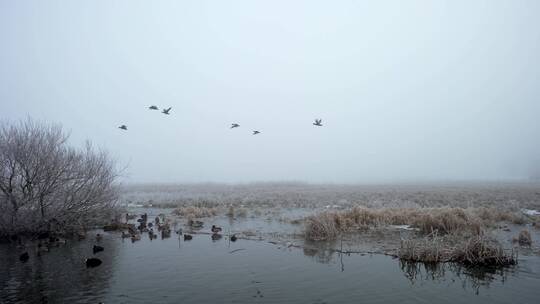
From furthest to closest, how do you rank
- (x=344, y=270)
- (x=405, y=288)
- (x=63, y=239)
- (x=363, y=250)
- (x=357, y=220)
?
(x=357, y=220)
(x=63, y=239)
(x=363, y=250)
(x=344, y=270)
(x=405, y=288)

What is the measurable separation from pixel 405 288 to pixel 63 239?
17674mm

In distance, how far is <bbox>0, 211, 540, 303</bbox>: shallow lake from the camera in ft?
34.3

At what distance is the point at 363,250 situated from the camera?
52.2 ft

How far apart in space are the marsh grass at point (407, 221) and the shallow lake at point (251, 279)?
105 inches

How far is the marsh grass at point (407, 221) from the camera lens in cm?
1827

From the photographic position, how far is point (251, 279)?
1237cm

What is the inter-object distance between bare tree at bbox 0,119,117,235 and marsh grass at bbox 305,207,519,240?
13.4 m

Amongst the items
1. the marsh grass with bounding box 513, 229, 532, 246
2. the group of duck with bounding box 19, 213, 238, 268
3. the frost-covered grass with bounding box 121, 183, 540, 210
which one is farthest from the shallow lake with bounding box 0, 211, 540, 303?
the frost-covered grass with bounding box 121, 183, 540, 210

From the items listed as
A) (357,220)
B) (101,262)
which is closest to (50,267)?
(101,262)

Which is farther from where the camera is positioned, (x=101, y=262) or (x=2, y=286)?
(x=101, y=262)

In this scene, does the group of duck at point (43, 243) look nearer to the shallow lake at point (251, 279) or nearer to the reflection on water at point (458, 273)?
the shallow lake at point (251, 279)

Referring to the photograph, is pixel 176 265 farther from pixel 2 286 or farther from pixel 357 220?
pixel 357 220

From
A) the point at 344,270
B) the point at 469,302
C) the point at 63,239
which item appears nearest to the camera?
the point at 469,302

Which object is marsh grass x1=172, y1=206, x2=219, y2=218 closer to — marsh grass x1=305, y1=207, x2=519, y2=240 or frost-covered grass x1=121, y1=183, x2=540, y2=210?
frost-covered grass x1=121, y1=183, x2=540, y2=210
